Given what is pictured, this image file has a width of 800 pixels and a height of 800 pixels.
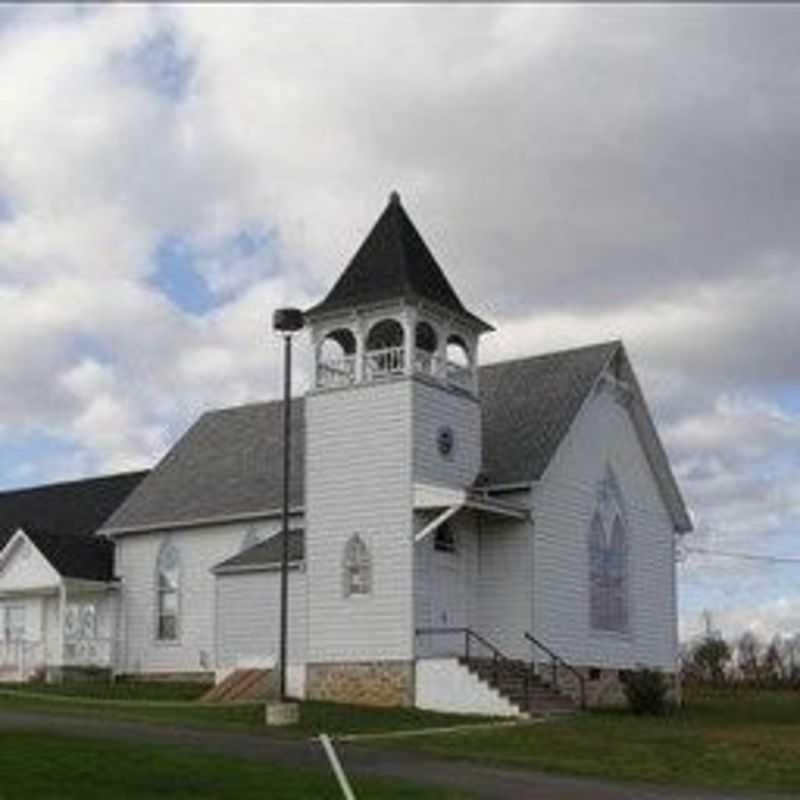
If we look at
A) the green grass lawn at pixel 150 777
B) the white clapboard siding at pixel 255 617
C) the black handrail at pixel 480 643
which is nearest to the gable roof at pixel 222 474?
the white clapboard siding at pixel 255 617

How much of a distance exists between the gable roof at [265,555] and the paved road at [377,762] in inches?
423

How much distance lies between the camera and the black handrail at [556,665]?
39.9 metres

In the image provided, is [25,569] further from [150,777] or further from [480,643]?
[150,777]

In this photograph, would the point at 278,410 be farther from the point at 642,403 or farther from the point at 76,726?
the point at 76,726

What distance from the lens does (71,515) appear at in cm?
5669

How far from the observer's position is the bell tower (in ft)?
127

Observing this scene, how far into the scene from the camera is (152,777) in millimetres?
22312

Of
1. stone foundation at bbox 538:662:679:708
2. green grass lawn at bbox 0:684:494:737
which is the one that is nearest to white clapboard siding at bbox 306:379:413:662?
green grass lawn at bbox 0:684:494:737

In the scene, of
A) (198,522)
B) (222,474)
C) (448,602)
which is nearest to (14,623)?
(198,522)

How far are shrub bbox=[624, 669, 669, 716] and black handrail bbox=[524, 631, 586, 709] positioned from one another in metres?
1.20

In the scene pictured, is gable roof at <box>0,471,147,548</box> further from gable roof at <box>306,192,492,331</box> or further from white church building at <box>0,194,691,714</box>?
gable roof at <box>306,192,492,331</box>

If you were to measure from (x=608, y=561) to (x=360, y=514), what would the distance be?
808cm

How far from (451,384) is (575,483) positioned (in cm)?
441

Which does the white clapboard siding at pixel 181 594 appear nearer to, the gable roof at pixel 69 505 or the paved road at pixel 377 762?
the gable roof at pixel 69 505
